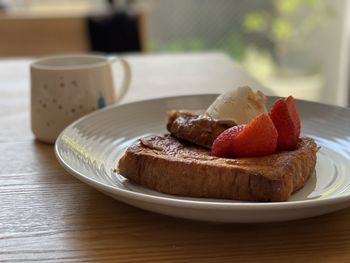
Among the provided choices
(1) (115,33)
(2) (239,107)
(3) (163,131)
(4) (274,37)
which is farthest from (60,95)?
(4) (274,37)

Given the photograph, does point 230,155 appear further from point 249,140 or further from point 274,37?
point 274,37

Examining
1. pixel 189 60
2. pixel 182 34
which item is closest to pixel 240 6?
pixel 182 34

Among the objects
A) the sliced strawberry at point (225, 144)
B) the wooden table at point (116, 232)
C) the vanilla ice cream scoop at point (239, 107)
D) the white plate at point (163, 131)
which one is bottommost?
the wooden table at point (116, 232)

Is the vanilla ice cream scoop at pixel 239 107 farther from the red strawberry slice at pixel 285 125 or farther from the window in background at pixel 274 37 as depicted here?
the window in background at pixel 274 37

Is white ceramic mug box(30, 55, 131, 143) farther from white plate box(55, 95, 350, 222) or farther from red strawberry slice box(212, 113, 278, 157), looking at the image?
red strawberry slice box(212, 113, 278, 157)

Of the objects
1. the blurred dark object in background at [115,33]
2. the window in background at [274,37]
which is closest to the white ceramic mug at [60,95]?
the blurred dark object in background at [115,33]
